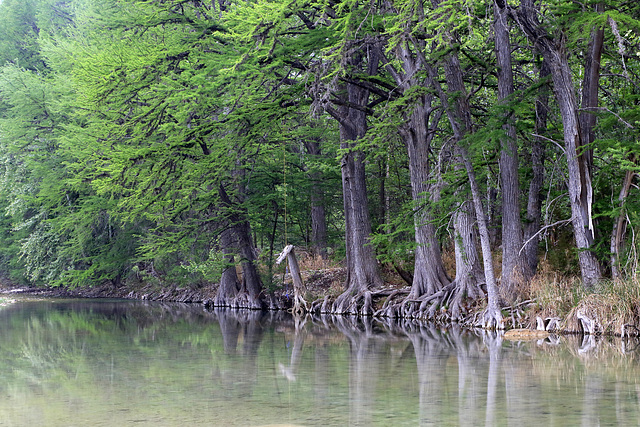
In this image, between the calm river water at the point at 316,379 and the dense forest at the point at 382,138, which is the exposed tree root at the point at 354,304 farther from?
the calm river water at the point at 316,379

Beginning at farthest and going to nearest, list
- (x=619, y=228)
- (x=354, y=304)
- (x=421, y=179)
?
(x=354, y=304) < (x=421, y=179) < (x=619, y=228)

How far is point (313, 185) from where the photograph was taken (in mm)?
23953

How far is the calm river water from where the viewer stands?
690 cm

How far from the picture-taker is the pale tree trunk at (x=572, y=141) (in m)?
13.9

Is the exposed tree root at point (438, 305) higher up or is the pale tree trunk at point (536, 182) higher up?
the pale tree trunk at point (536, 182)

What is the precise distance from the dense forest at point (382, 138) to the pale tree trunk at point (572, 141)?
4cm

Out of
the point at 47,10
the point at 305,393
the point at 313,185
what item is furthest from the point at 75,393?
the point at 47,10

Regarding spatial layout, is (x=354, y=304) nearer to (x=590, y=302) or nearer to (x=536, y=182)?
(x=536, y=182)

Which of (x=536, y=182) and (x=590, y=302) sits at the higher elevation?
(x=536, y=182)

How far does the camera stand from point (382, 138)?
16.5 meters

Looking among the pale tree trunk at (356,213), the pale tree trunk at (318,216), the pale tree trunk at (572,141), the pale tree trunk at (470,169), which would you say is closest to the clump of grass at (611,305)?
the pale tree trunk at (572,141)

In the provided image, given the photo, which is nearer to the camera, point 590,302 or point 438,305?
point 590,302

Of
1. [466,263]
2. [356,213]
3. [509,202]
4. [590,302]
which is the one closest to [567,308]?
[590,302]

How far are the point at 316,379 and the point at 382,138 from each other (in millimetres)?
8391
